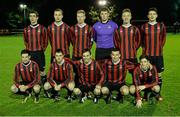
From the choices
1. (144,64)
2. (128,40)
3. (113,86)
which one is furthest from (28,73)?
(144,64)

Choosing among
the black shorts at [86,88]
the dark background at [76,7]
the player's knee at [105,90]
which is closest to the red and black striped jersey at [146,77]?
the player's knee at [105,90]

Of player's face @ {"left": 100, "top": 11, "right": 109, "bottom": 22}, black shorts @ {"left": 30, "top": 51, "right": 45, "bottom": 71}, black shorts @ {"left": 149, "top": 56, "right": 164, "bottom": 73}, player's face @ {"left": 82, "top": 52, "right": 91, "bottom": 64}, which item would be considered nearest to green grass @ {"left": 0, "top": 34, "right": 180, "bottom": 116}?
black shorts @ {"left": 149, "top": 56, "right": 164, "bottom": 73}

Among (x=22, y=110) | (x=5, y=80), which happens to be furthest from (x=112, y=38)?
(x=5, y=80)

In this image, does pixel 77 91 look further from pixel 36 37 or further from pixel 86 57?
pixel 36 37

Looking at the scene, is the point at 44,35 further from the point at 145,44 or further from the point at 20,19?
the point at 20,19

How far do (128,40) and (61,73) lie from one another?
4.94 ft

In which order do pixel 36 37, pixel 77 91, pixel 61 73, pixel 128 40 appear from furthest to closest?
pixel 36 37, pixel 128 40, pixel 61 73, pixel 77 91

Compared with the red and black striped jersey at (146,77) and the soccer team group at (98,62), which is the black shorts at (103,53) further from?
the red and black striped jersey at (146,77)

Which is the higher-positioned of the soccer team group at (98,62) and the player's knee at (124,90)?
the soccer team group at (98,62)

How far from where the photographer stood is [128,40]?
761 cm

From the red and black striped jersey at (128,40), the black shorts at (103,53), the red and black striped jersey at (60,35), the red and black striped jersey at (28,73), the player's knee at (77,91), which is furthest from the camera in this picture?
the red and black striped jersey at (60,35)

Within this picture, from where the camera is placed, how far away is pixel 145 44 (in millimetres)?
7570

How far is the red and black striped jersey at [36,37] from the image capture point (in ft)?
26.8

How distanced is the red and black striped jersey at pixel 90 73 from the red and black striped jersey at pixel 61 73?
0.19 metres
